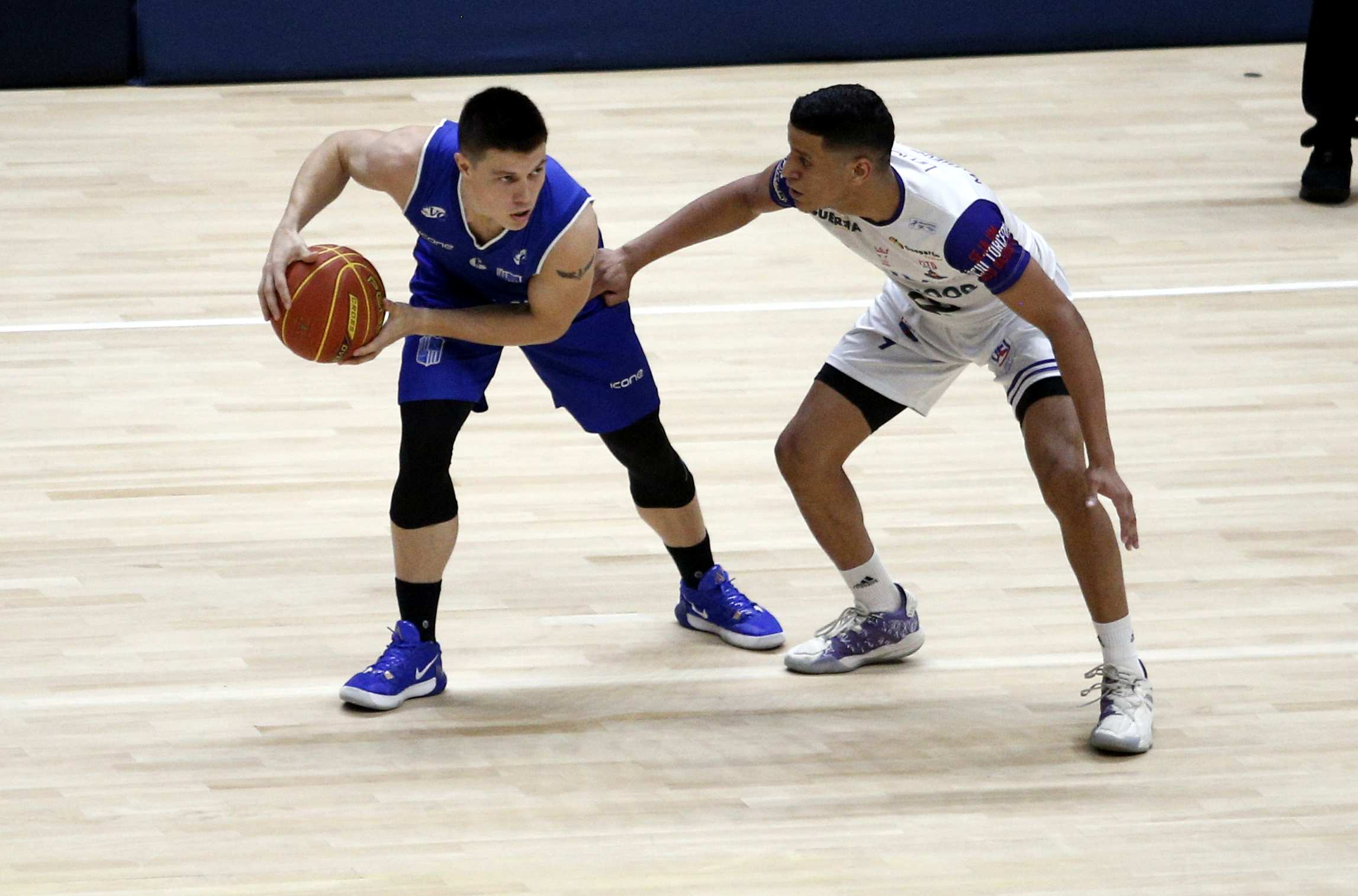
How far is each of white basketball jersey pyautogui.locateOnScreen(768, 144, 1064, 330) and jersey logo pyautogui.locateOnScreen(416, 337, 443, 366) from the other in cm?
80

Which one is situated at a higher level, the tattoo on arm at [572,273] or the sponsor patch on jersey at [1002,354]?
the tattoo on arm at [572,273]

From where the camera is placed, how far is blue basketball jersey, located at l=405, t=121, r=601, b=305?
340 cm

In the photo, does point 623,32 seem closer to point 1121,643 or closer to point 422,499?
point 422,499

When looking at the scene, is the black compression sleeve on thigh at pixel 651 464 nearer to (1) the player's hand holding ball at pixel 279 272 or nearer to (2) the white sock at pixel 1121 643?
(1) the player's hand holding ball at pixel 279 272

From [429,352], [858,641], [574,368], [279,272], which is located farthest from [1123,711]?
[279,272]

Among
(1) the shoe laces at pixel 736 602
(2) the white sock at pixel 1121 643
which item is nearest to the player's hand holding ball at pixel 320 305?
(1) the shoe laces at pixel 736 602

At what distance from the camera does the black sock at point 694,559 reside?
4.00 metres

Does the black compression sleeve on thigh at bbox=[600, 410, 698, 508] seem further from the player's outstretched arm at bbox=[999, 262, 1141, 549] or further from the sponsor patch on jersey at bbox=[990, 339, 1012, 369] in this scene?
the player's outstretched arm at bbox=[999, 262, 1141, 549]

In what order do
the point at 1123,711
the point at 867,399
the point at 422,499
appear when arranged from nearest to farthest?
the point at 1123,711
the point at 422,499
the point at 867,399

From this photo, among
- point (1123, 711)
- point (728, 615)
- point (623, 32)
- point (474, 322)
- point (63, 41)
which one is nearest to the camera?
point (474, 322)

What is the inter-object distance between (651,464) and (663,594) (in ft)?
1.67

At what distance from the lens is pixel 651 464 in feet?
12.7

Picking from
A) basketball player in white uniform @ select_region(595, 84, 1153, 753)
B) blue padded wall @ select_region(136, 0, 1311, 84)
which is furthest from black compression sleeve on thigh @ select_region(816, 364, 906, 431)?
blue padded wall @ select_region(136, 0, 1311, 84)

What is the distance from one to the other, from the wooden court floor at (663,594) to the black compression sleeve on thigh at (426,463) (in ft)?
1.47
